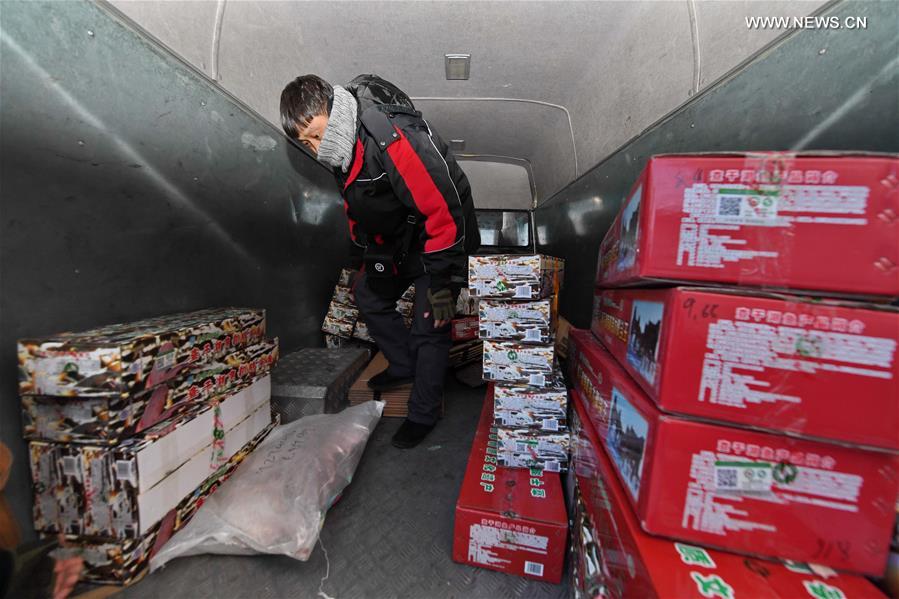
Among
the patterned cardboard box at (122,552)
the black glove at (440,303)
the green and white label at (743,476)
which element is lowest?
the patterned cardboard box at (122,552)

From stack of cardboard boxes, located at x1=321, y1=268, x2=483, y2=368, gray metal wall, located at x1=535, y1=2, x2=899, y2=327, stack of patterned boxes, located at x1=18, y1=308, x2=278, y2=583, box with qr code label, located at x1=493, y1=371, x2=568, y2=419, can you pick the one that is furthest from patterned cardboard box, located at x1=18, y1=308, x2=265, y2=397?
gray metal wall, located at x1=535, y1=2, x2=899, y2=327

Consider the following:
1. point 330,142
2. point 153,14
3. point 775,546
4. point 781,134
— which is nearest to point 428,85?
point 330,142

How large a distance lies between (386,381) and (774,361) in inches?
56.0

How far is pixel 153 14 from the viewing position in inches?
37.8

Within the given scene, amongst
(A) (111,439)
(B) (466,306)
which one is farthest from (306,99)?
(B) (466,306)

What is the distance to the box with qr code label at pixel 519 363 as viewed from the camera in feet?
3.35

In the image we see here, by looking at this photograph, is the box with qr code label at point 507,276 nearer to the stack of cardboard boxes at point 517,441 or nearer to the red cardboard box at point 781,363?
the stack of cardboard boxes at point 517,441

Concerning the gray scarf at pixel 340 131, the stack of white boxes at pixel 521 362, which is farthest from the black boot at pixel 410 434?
the gray scarf at pixel 340 131

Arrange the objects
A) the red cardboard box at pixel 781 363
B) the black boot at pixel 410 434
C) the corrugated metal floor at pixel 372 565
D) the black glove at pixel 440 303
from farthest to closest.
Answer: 1. the black glove at pixel 440 303
2. the black boot at pixel 410 434
3. the corrugated metal floor at pixel 372 565
4. the red cardboard box at pixel 781 363

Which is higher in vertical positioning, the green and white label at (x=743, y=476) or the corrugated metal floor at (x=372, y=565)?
the green and white label at (x=743, y=476)

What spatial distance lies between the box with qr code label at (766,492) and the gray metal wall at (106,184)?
1.26m

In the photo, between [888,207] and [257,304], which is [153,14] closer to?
[257,304]

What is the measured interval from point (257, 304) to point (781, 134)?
1.91m

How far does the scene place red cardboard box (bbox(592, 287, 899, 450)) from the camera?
1.35 feet
